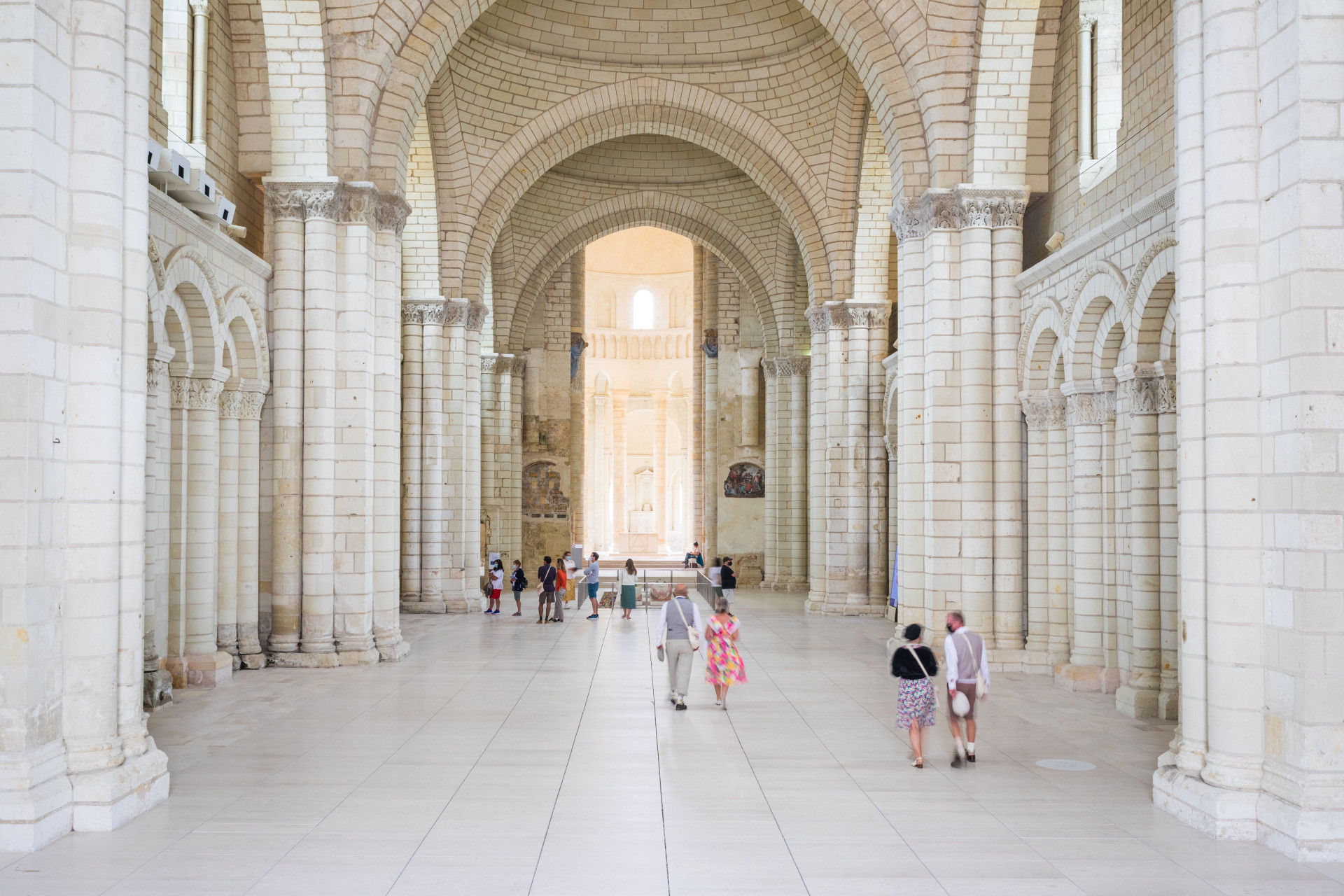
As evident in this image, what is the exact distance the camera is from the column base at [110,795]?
7004 millimetres

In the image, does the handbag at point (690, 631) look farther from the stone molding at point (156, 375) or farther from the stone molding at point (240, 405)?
the stone molding at point (240, 405)

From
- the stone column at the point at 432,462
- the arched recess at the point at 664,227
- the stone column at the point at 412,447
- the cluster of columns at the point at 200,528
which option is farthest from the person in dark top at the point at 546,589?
the arched recess at the point at 664,227

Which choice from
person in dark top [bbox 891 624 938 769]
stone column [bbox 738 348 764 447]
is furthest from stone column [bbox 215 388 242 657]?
A: stone column [bbox 738 348 764 447]

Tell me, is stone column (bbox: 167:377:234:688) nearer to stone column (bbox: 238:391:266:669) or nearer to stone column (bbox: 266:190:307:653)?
stone column (bbox: 238:391:266:669)

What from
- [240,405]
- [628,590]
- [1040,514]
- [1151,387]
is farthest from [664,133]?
[1151,387]

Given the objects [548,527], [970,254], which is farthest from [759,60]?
[548,527]

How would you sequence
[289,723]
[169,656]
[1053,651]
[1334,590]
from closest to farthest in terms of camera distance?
[1334,590]
[289,723]
[169,656]
[1053,651]

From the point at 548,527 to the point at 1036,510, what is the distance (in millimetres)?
22455

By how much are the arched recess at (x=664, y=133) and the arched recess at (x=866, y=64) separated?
24.3 ft

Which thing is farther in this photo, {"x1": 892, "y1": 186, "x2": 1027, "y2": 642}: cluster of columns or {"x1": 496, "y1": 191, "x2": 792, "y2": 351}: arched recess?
{"x1": 496, "y1": 191, "x2": 792, "y2": 351}: arched recess

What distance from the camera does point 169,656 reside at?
12812 mm

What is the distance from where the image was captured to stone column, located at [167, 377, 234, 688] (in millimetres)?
12992

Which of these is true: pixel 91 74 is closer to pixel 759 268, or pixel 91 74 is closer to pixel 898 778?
pixel 898 778

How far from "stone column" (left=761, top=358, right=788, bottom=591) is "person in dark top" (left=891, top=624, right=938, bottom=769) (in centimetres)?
2089
